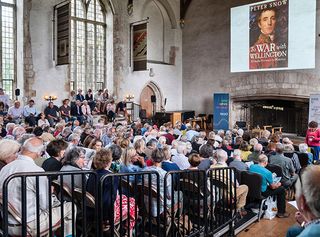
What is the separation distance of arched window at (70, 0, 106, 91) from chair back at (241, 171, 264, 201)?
1132 cm

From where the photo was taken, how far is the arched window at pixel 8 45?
496 inches

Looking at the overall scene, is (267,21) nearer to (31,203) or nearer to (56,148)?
(56,148)

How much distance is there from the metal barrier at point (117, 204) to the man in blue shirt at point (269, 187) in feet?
2.25

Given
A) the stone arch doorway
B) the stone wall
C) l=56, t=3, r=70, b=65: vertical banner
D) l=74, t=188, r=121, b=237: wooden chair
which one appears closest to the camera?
l=74, t=188, r=121, b=237: wooden chair

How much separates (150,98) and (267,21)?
21.5ft

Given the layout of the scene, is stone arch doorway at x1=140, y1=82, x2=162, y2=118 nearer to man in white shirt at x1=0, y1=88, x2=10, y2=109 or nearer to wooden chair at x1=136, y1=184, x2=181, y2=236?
man in white shirt at x1=0, y1=88, x2=10, y2=109

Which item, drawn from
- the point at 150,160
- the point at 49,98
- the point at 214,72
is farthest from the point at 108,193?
the point at 214,72

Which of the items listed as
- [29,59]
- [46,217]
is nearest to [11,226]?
[46,217]

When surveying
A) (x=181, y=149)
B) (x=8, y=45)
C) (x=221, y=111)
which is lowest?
(x=181, y=149)

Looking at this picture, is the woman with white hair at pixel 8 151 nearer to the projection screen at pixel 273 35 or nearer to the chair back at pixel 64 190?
the chair back at pixel 64 190

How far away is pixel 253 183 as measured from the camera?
4.45m

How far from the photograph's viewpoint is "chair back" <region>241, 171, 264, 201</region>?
439cm

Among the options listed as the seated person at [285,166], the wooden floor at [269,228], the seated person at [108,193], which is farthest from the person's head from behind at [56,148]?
the seated person at [285,166]

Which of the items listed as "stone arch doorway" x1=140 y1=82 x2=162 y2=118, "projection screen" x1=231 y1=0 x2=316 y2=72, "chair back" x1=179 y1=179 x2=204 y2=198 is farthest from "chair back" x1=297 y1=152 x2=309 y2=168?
"stone arch doorway" x1=140 y1=82 x2=162 y2=118
